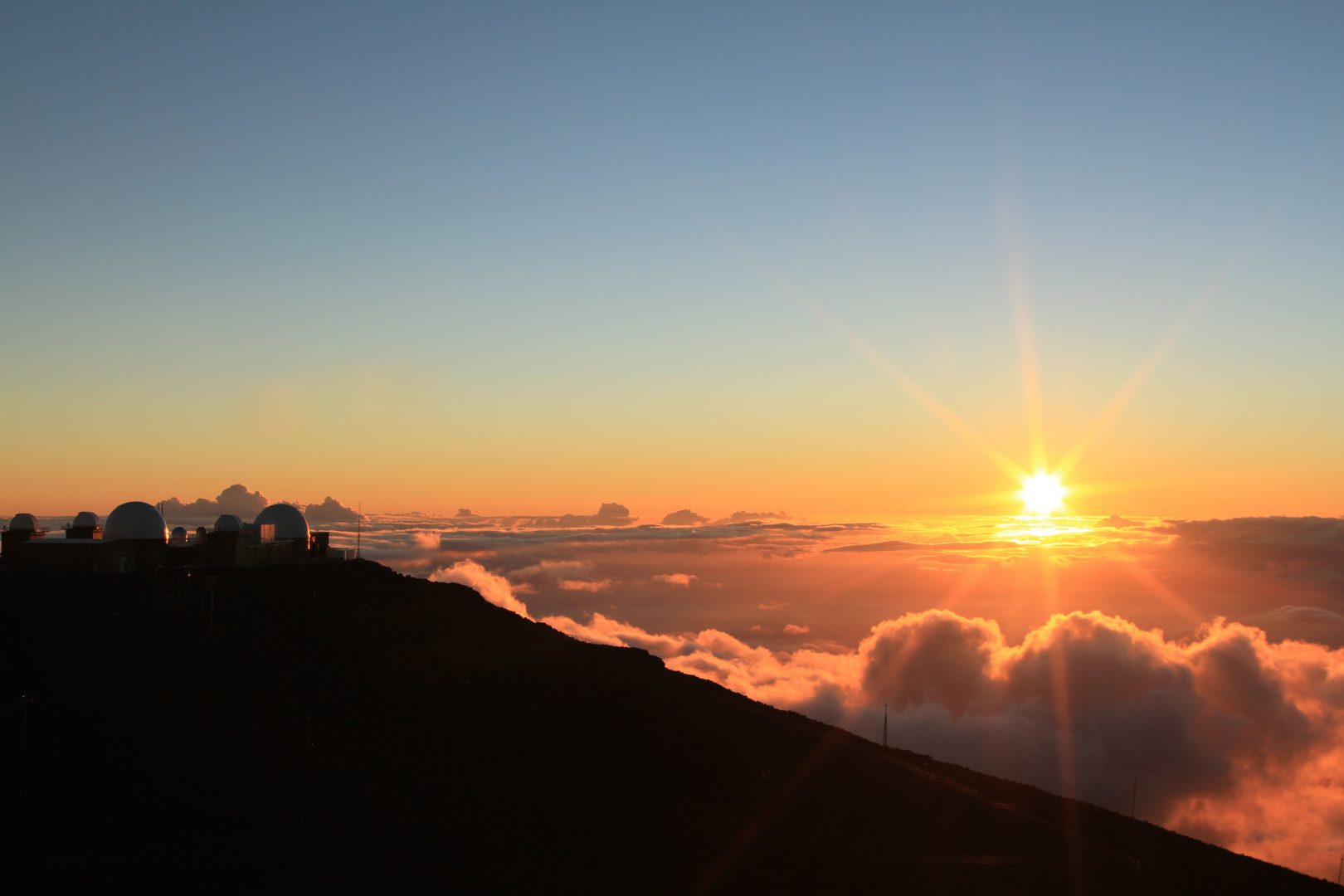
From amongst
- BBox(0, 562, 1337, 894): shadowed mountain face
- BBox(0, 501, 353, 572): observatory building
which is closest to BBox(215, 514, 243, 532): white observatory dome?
BBox(0, 501, 353, 572): observatory building

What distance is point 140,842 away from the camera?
22.9m

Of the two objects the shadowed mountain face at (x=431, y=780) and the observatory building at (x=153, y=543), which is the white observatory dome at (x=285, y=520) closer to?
the observatory building at (x=153, y=543)

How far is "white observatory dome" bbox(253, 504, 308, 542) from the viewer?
55375 mm

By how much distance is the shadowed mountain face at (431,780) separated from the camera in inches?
934

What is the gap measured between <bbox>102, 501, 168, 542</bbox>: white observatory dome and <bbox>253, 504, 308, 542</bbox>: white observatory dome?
565 cm

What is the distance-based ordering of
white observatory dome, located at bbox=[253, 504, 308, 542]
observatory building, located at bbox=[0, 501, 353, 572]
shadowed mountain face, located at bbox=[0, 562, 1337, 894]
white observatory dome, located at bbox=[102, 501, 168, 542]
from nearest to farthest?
shadowed mountain face, located at bbox=[0, 562, 1337, 894] < observatory building, located at bbox=[0, 501, 353, 572] < white observatory dome, located at bbox=[102, 501, 168, 542] < white observatory dome, located at bbox=[253, 504, 308, 542]

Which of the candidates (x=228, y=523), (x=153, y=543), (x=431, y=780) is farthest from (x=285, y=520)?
(x=431, y=780)

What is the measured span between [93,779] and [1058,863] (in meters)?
30.4

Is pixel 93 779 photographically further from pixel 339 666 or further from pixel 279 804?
pixel 339 666

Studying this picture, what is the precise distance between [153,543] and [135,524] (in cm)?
159

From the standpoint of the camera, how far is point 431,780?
28922mm

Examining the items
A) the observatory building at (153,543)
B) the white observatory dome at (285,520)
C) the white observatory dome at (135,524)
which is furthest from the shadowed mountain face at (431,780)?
the white observatory dome at (285,520)

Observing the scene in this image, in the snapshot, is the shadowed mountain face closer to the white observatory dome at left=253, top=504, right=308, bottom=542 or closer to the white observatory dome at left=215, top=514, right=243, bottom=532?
the white observatory dome at left=215, top=514, right=243, bottom=532

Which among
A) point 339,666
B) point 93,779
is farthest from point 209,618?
point 93,779
